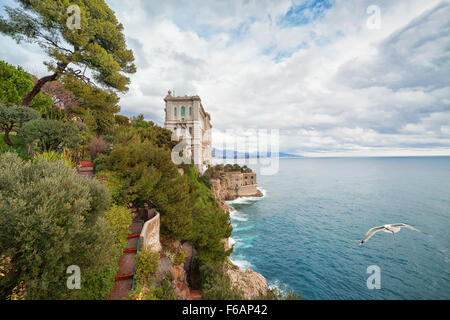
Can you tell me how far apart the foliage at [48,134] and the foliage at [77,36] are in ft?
15.9

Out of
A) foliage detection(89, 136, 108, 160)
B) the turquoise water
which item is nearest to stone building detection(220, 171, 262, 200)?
the turquoise water

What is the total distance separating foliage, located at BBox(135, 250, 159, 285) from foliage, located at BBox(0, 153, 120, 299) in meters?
2.42

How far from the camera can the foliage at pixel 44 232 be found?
4602mm

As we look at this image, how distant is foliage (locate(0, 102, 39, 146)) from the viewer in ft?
34.8

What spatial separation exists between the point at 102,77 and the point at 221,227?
709 inches

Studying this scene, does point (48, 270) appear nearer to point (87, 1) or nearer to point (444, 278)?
point (87, 1)

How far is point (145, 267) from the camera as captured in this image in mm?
8688

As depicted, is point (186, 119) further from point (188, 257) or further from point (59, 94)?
point (188, 257)

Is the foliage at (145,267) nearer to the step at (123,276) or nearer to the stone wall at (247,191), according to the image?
the step at (123,276)

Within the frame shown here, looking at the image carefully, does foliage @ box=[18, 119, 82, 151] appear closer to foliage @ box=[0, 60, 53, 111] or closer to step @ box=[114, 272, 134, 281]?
foliage @ box=[0, 60, 53, 111]

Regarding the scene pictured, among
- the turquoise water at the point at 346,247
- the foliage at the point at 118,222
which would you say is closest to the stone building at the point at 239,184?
the turquoise water at the point at 346,247

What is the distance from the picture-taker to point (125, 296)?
305 inches

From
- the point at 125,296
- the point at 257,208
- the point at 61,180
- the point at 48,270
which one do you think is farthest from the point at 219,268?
the point at 257,208

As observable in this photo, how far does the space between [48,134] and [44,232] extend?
33.6ft
